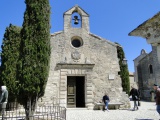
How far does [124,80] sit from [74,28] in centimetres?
938

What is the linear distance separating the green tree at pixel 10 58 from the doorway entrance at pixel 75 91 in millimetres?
3675

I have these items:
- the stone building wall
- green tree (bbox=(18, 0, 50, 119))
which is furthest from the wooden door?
the stone building wall

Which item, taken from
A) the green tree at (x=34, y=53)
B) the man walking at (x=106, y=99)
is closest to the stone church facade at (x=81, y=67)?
the man walking at (x=106, y=99)

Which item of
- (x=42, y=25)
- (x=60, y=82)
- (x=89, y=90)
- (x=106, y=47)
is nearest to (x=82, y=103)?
(x=89, y=90)

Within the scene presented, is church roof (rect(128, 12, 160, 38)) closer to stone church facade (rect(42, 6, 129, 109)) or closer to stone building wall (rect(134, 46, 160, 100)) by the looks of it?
stone church facade (rect(42, 6, 129, 109))

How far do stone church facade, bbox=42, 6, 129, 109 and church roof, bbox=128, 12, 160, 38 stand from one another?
9280 millimetres

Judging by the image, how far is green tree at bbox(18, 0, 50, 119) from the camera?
7.10m

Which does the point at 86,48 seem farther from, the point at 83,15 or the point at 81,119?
the point at 81,119

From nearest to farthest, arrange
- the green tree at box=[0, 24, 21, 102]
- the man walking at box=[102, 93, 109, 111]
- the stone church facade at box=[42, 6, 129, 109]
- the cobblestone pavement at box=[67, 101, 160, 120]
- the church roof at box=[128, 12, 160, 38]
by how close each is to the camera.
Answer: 1. the church roof at box=[128, 12, 160, 38]
2. the cobblestone pavement at box=[67, 101, 160, 120]
3. the green tree at box=[0, 24, 21, 102]
4. the man walking at box=[102, 93, 109, 111]
5. the stone church facade at box=[42, 6, 129, 109]

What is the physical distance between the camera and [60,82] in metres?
12.2

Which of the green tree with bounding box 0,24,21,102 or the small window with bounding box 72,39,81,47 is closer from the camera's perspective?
the green tree with bounding box 0,24,21,102

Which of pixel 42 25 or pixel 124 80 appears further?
pixel 124 80

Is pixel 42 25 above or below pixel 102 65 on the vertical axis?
above

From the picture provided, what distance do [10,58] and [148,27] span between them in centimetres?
980
